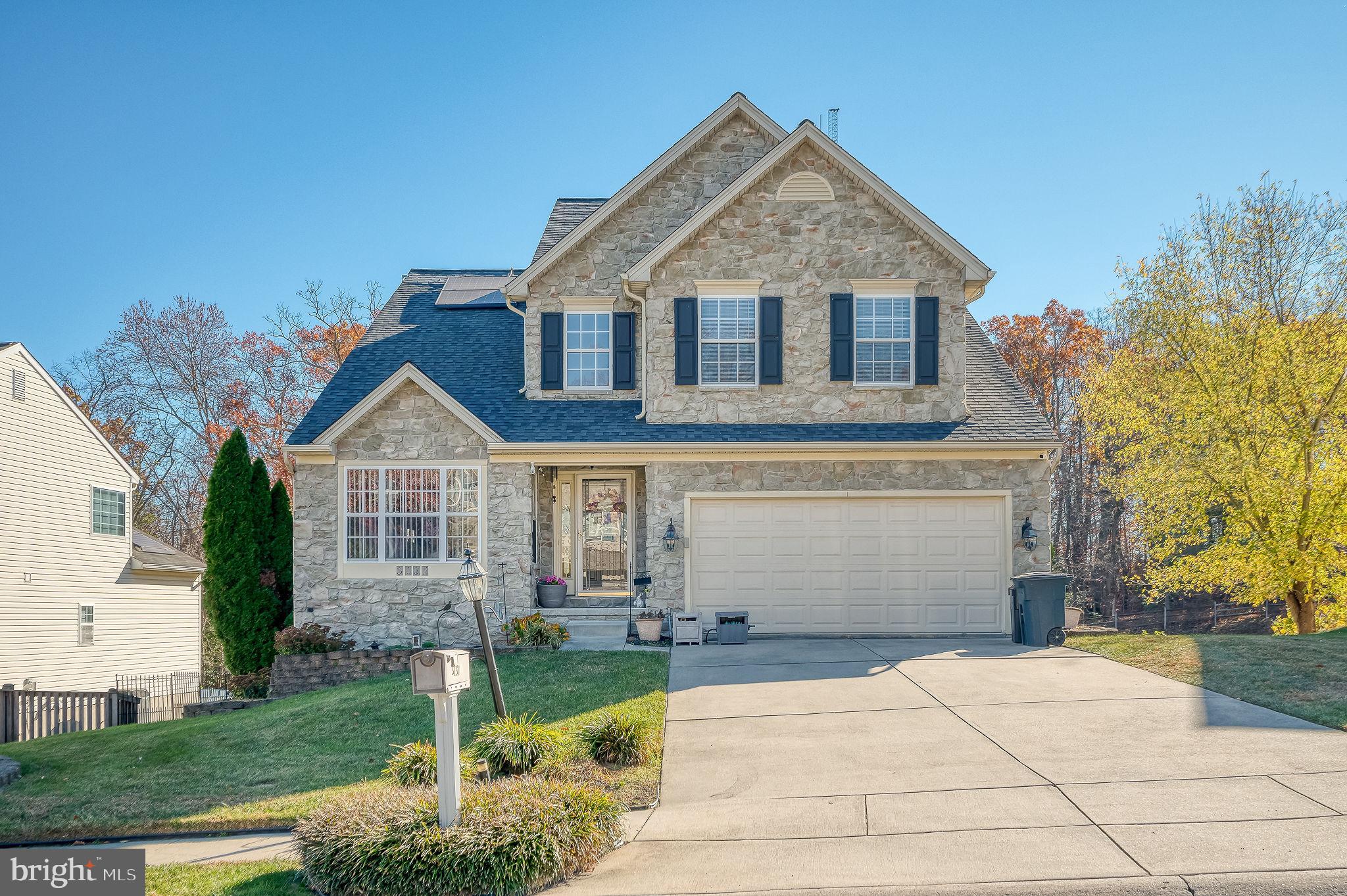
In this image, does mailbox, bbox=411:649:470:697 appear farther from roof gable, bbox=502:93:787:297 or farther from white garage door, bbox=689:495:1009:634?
roof gable, bbox=502:93:787:297

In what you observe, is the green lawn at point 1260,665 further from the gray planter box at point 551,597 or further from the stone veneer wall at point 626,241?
the stone veneer wall at point 626,241

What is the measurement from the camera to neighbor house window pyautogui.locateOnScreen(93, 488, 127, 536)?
21.5 meters

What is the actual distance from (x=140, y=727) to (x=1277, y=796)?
12.6 metres

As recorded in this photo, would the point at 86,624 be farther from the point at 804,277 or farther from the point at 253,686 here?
the point at 804,277

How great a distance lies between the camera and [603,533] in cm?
1609

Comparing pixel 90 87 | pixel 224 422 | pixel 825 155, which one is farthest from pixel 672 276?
pixel 224 422

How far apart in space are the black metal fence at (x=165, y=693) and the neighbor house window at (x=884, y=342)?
13.1m

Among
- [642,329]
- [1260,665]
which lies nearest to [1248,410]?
[1260,665]

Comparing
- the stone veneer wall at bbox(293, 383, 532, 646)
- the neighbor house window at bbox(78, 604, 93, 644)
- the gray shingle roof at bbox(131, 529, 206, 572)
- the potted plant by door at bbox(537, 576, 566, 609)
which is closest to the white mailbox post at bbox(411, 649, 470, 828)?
the stone veneer wall at bbox(293, 383, 532, 646)

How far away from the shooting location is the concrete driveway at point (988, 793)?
16.4ft

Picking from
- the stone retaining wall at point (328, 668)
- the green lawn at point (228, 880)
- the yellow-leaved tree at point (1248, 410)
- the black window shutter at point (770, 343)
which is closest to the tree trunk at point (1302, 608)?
the yellow-leaved tree at point (1248, 410)

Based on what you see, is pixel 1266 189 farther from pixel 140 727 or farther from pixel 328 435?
pixel 140 727

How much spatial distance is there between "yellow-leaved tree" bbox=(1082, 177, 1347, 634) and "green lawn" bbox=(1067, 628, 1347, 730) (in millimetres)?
3706

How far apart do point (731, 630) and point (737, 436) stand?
3157mm
